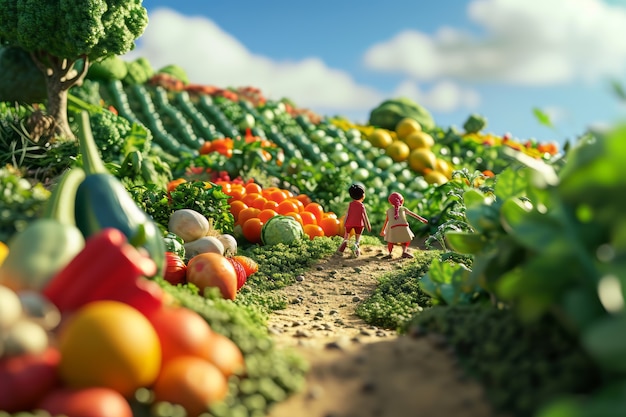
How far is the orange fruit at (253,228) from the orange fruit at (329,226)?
98 centimetres

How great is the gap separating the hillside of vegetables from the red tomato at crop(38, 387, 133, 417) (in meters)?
0.15

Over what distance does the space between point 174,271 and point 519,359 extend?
9.84ft

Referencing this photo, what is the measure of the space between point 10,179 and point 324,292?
134 inches

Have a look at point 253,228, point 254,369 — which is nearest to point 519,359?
point 254,369

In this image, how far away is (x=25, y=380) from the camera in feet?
8.37

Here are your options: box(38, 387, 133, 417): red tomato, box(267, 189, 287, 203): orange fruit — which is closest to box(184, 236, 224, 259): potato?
box(267, 189, 287, 203): orange fruit

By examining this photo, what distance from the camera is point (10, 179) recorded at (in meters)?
3.87

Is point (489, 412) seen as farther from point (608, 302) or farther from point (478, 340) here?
point (608, 302)

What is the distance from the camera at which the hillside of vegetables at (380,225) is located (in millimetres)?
2512

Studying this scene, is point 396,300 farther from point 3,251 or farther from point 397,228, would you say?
point 3,251

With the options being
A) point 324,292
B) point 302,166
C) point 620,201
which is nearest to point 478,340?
point 620,201

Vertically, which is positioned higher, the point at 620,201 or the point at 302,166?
the point at 302,166

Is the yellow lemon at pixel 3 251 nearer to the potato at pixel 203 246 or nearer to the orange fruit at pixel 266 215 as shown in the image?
the potato at pixel 203 246

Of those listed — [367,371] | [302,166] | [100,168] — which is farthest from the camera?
[302,166]
